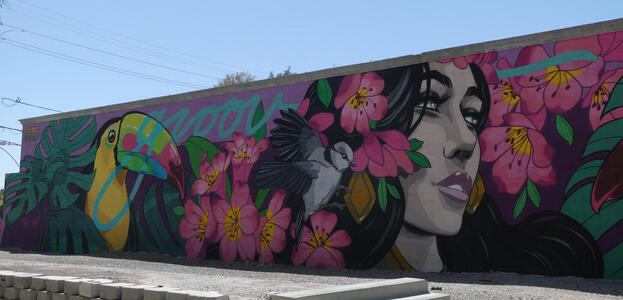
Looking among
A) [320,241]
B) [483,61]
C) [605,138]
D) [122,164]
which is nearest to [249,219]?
[320,241]

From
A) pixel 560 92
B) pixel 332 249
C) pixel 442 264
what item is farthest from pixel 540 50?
pixel 332 249

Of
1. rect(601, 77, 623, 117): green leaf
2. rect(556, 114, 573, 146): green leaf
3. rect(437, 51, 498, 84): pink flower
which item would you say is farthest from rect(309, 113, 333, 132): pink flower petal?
rect(601, 77, 623, 117): green leaf

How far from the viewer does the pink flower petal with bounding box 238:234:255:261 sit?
15.8 meters

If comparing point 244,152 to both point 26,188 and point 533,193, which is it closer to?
point 533,193

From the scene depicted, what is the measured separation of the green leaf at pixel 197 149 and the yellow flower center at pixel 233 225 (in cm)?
179

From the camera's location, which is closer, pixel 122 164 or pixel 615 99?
pixel 615 99

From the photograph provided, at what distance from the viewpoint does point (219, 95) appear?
17453 mm

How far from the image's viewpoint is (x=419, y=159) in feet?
43.4

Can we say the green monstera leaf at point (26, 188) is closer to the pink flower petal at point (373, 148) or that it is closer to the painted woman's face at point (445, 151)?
the pink flower petal at point (373, 148)

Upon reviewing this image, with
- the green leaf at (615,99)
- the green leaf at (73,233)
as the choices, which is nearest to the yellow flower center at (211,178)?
the green leaf at (73,233)

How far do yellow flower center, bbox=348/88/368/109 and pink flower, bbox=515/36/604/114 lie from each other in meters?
3.60

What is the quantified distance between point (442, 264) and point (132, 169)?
36.3 feet

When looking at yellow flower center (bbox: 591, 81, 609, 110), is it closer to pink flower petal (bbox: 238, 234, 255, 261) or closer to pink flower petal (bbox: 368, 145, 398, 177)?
pink flower petal (bbox: 368, 145, 398, 177)

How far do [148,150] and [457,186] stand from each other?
34.5ft
